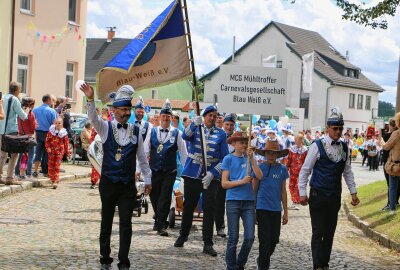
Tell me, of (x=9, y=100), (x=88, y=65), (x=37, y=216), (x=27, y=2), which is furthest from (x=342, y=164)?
(x=88, y=65)

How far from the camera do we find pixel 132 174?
348 inches

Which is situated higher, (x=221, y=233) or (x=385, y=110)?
(x=385, y=110)

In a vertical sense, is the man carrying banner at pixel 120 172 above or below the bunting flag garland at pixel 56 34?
below

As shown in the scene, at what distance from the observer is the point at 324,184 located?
378 inches

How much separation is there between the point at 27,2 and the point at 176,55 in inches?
832

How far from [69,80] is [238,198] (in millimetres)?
27096

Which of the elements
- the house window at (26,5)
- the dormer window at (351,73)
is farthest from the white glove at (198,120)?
Answer: the dormer window at (351,73)

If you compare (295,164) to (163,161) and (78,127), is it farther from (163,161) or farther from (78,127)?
(78,127)

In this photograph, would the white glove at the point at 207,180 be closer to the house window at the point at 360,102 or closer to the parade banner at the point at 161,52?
the parade banner at the point at 161,52

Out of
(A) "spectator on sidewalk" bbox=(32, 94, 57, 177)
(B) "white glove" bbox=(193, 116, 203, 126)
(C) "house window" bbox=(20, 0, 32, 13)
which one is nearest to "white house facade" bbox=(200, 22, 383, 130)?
(C) "house window" bbox=(20, 0, 32, 13)

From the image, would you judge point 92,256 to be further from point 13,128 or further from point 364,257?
point 13,128

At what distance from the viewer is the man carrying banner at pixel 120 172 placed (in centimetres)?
869

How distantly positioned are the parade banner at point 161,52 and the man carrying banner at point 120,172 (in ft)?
8.26

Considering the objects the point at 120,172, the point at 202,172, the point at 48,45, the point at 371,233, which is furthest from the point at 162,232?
the point at 48,45
